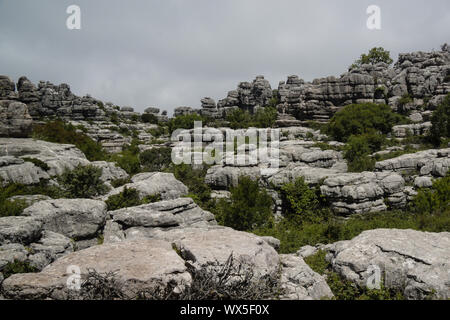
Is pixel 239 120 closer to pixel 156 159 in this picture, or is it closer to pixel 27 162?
pixel 156 159

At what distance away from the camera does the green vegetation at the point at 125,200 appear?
13.8 metres

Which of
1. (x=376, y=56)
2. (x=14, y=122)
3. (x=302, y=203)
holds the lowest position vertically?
(x=302, y=203)

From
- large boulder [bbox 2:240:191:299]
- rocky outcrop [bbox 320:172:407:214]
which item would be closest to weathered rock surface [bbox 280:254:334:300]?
large boulder [bbox 2:240:191:299]

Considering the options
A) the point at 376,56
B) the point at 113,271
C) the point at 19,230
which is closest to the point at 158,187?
the point at 19,230

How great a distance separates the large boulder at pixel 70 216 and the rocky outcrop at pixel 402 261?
8.61 m

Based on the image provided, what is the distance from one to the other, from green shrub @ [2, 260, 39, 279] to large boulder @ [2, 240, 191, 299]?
192 cm

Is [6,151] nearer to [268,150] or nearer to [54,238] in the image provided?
[54,238]

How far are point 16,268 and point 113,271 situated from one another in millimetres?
3552

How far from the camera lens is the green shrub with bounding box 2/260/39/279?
6244 mm

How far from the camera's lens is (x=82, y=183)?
51.2 ft

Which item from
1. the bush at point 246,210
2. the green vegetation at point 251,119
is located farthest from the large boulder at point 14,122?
the green vegetation at point 251,119

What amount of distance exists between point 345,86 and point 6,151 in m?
53.1

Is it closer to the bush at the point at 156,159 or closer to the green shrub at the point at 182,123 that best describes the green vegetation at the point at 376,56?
the green shrub at the point at 182,123
